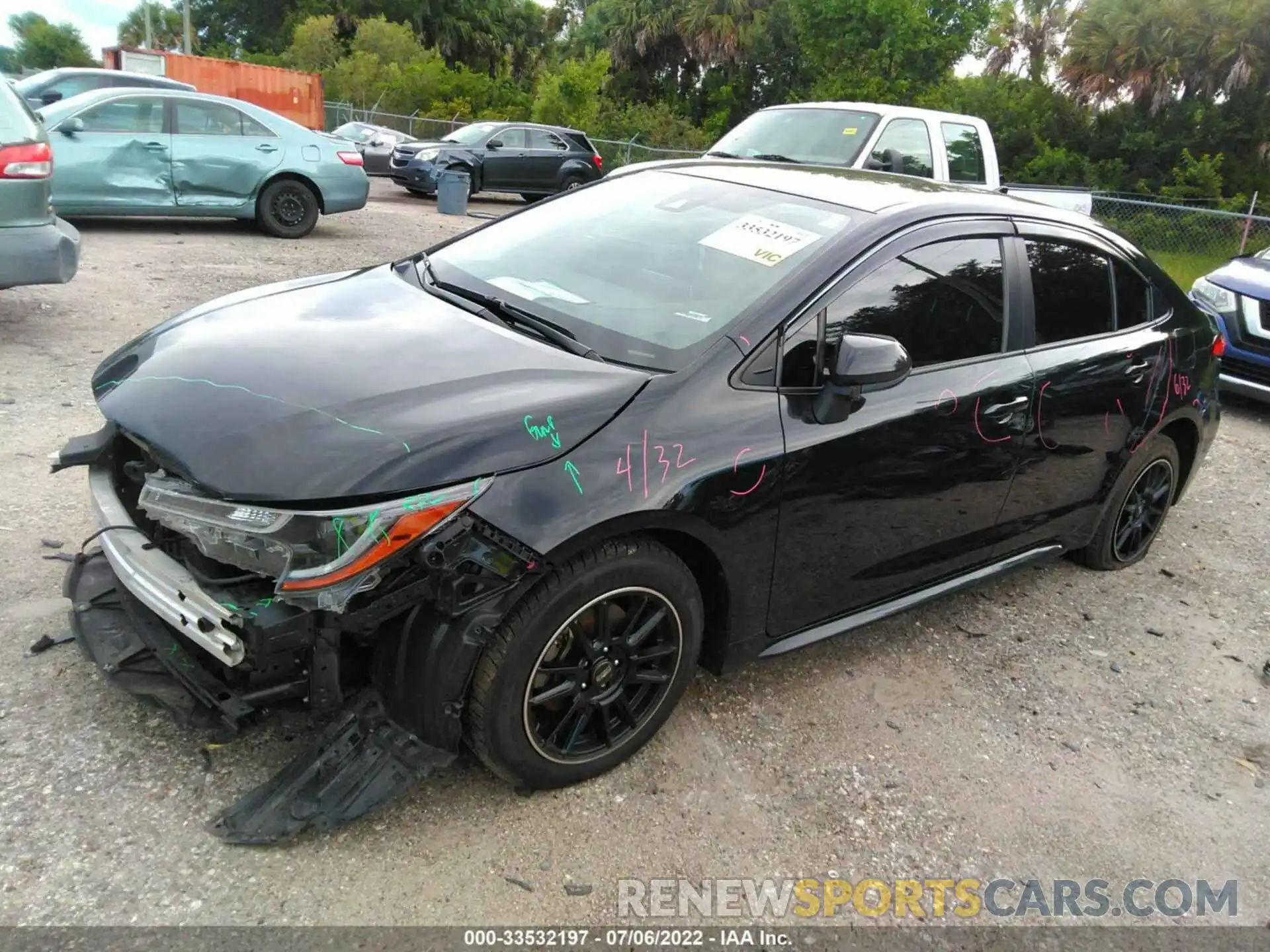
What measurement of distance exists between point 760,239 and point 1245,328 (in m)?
6.44

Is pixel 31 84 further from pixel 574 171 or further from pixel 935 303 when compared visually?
pixel 935 303

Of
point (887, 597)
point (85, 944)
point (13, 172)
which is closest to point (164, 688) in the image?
point (85, 944)

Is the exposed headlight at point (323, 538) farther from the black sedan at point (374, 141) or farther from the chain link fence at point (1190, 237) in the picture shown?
the black sedan at point (374, 141)

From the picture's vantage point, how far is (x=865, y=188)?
11.9 feet

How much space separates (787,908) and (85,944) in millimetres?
1663

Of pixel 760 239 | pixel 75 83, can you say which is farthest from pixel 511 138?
pixel 760 239

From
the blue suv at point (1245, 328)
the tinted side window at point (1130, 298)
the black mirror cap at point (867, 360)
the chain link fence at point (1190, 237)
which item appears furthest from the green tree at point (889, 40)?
the black mirror cap at point (867, 360)

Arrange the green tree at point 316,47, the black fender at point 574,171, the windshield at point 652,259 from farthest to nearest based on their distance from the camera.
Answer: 1. the green tree at point 316,47
2. the black fender at point 574,171
3. the windshield at point 652,259

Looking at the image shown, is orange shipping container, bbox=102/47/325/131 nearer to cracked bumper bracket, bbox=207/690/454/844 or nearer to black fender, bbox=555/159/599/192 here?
black fender, bbox=555/159/599/192

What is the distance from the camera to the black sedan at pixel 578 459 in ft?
7.80

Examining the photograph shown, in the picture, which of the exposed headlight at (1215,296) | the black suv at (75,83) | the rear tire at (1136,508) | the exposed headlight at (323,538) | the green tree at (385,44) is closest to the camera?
the exposed headlight at (323,538)

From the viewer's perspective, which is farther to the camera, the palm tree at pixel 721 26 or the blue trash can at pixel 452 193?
the palm tree at pixel 721 26

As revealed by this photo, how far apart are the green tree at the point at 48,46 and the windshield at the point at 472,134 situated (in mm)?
68058

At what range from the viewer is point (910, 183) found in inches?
151
